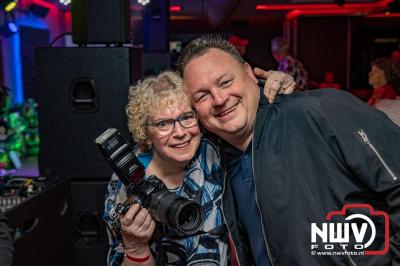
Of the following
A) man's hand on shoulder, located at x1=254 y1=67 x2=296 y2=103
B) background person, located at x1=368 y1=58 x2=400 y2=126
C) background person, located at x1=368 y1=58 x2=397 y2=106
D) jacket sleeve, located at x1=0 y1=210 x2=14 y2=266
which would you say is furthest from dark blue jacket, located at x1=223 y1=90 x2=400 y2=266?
background person, located at x1=368 y1=58 x2=397 y2=106

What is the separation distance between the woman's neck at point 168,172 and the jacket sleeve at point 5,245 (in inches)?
17.9

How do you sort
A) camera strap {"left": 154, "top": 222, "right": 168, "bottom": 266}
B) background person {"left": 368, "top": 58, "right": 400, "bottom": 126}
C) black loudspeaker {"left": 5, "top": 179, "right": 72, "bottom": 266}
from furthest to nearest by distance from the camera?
background person {"left": 368, "top": 58, "right": 400, "bottom": 126} → black loudspeaker {"left": 5, "top": 179, "right": 72, "bottom": 266} → camera strap {"left": 154, "top": 222, "right": 168, "bottom": 266}

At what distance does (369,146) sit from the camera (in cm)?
106

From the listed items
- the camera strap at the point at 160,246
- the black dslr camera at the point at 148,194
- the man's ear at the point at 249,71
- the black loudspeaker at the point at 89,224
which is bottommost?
the black loudspeaker at the point at 89,224

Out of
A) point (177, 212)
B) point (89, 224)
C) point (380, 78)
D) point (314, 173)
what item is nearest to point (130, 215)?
point (177, 212)

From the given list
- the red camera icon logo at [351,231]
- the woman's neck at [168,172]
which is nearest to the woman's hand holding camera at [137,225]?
the woman's neck at [168,172]

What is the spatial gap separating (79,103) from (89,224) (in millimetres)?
513

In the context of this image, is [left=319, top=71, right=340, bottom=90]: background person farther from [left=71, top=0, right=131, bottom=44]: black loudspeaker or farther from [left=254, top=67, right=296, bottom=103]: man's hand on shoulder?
[left=254, top=67, right=296, bottom=103]: man's hand on shoulder

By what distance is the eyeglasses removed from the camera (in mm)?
1338

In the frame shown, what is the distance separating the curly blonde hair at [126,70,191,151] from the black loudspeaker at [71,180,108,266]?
607 mm

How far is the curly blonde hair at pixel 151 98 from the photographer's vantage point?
135 cm

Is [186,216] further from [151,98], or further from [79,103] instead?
[79,103]

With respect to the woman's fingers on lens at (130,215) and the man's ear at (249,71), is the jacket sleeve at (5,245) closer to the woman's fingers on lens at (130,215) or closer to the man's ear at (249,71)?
the woman's fingers on lens at (130,215)

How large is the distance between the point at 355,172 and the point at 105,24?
4.13 feet
